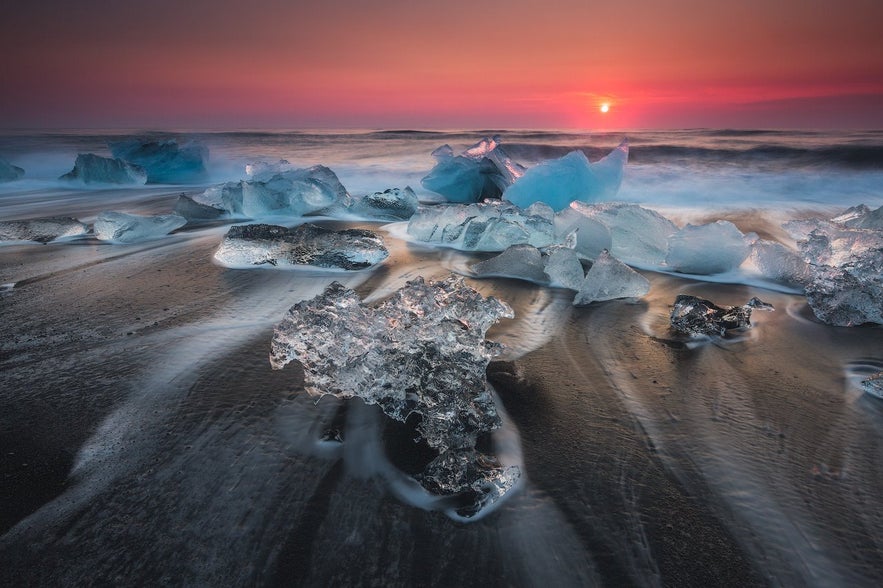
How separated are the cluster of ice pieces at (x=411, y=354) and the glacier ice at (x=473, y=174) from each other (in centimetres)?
537

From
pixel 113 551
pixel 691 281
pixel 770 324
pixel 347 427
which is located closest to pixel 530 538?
pixel 347 427

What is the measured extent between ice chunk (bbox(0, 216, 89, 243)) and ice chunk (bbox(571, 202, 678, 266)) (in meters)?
4.87

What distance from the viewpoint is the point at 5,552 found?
3.48 feet

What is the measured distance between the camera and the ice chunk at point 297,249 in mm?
3358

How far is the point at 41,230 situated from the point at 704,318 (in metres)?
5.40

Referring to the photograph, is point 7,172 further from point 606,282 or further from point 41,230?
point 606,282

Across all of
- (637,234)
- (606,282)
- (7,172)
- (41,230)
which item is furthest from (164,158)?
(606,282)

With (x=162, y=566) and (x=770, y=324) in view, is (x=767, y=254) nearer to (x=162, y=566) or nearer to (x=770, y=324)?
(x=770, y=324)

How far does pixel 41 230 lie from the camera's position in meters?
4.22

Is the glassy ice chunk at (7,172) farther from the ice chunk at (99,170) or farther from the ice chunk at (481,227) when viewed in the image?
the ice chunk at (481,227)

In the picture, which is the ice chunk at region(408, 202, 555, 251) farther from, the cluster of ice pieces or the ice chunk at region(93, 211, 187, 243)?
the ice chunk at region(93, 211, 187, 243)

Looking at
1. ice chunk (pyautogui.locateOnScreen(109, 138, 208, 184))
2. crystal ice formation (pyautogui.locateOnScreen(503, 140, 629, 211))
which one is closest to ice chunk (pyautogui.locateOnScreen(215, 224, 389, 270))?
crystal ice formation (pyautogui.locateOnScreen(503, 140, 629, 211))

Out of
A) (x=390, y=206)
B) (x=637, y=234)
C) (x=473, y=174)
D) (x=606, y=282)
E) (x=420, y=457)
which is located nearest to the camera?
(x=420, y=457)

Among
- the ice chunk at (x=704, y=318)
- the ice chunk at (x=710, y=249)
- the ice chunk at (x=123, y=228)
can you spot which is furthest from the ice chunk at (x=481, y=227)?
the ice chunk at (x=123, y=228)
